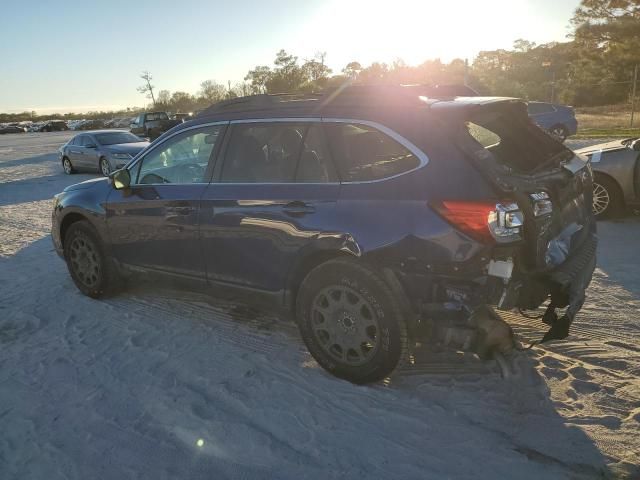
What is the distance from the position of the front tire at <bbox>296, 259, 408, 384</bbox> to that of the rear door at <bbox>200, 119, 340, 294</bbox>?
261 millimetres

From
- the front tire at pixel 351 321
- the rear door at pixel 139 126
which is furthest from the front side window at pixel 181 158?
the rear door at pixel 139 126

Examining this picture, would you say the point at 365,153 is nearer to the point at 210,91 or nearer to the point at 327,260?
the point at 327,260

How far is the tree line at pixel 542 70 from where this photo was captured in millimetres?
35375

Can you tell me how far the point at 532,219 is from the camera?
2811 mm

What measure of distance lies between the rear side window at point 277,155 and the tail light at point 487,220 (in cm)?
89

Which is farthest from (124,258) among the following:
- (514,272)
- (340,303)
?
(514,272)

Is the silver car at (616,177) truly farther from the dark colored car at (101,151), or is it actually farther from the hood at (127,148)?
the hood at (127,148)

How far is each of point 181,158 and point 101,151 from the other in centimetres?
1270

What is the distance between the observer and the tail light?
8.84 feet

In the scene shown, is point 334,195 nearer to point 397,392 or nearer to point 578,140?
point 397,392

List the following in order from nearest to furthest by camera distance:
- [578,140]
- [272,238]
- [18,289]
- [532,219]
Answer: [532,219]
[272,238]
[18,289]
[578,140]

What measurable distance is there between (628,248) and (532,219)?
375cm

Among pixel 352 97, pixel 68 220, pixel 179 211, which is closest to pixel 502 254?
pixel 352 97

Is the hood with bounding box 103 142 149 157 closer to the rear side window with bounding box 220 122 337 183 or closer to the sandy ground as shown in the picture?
the sandy ground
